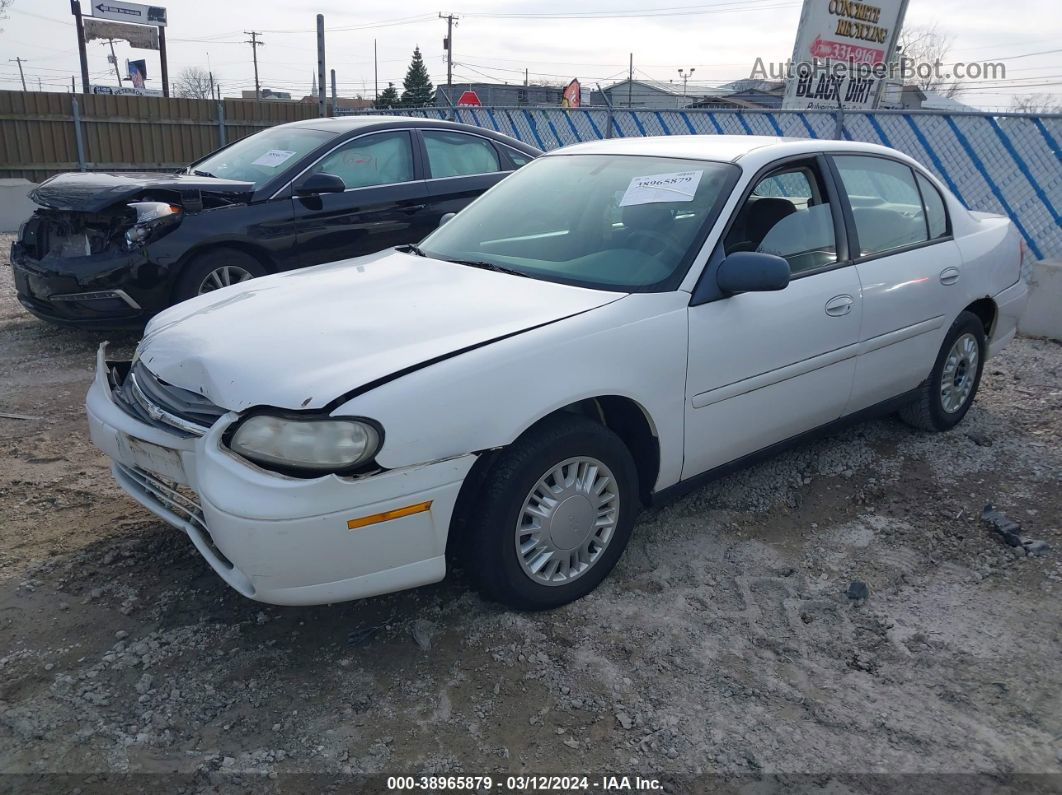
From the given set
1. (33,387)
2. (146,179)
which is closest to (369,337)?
(33,387)

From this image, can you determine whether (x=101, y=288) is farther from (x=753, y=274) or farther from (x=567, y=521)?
(x=753, y=274)

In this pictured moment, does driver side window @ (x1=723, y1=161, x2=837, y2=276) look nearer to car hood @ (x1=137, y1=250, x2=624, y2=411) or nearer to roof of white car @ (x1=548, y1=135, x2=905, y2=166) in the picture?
roof of white car @ (x1=548, y1=135, x2=905, y2=166)

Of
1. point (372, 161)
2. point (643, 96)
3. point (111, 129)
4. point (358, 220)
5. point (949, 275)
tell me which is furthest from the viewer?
point (643, 96)

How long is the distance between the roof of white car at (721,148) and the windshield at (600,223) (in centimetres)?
7

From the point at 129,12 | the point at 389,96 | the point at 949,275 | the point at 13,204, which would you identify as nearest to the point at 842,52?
the point at 949,275

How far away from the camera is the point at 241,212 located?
6.16m

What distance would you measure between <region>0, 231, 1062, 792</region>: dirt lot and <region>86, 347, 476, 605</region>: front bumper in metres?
0.36

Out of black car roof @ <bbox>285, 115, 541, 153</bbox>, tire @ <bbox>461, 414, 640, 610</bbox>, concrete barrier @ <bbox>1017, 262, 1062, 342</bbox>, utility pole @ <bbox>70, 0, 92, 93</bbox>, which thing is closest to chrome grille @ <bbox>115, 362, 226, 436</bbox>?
tire @ <bbox>461, 414, 640, 610</bbox>

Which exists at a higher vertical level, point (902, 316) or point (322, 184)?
point (322, 184)

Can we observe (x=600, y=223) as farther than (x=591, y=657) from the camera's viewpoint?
Yes

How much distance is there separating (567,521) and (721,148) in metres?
1.90

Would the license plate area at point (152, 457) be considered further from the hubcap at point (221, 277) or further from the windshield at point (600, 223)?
the hubcap at point (221, 277)

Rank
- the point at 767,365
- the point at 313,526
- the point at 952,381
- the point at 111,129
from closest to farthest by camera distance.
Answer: the point at 313,526
the point at 767,365
the point at 952,381
the point at 111,129

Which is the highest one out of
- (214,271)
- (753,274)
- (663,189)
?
(663,189)
